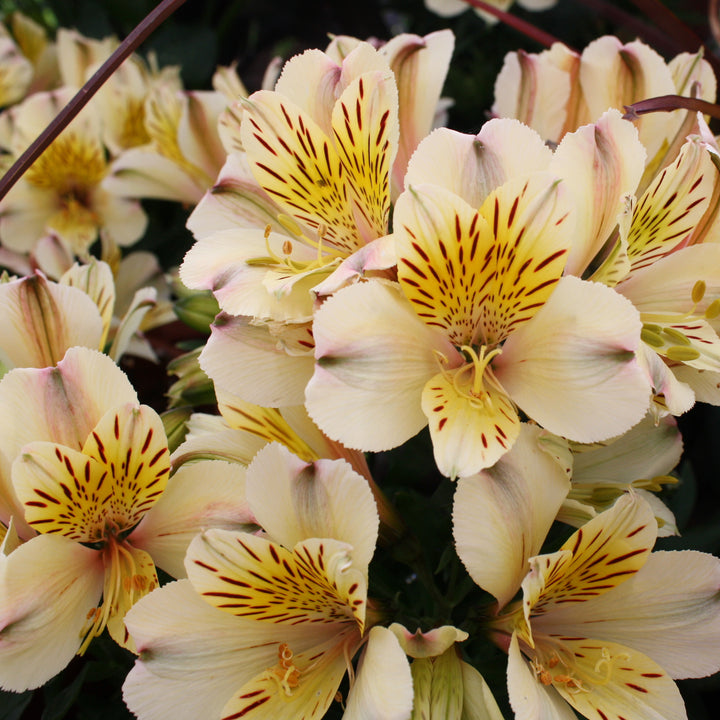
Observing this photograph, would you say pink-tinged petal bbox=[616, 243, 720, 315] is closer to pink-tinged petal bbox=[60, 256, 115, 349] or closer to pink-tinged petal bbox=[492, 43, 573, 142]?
pink-tinged petal bbox=[492, 43, 573, 142]

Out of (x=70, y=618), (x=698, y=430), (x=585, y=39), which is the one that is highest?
(x=70, y=618)

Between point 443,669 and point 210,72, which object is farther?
point 210,72

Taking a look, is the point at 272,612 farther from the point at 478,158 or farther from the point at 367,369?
the point at 478,158

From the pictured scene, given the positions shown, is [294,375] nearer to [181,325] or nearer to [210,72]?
[181,325]

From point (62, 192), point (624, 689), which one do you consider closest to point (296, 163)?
point (624, 689)

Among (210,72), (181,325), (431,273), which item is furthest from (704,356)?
(210,72)

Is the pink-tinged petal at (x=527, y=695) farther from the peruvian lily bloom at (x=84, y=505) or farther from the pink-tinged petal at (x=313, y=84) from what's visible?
the pink-tinged petal at (x=313, y=84)

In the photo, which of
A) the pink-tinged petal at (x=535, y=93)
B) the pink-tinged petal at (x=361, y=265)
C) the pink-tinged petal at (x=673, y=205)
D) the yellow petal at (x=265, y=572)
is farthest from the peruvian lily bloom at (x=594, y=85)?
the yellow petal at (x=265, y=572)
